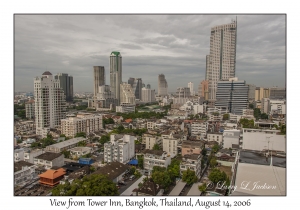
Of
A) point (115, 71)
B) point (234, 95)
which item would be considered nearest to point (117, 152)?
point (234, 95)

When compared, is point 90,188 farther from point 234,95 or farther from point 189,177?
point 234,95

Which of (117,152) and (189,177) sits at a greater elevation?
(117,152)

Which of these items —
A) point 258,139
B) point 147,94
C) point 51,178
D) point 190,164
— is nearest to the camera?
point 51,178

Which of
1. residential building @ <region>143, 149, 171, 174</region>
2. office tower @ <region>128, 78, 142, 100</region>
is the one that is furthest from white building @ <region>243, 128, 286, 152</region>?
office tower @ <region>128, 78, 142, 100</region>

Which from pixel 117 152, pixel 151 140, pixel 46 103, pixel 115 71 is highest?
pixel 115 71

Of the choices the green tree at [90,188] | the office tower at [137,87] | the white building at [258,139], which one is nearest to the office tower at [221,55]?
the office tower at [137,87]

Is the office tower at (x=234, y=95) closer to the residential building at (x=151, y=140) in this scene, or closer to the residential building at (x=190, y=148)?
the residential building at (x=151, y=140)

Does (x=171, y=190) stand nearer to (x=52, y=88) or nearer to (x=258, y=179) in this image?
(x=258, y=179)

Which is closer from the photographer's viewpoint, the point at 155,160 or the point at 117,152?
the point at 155,160
